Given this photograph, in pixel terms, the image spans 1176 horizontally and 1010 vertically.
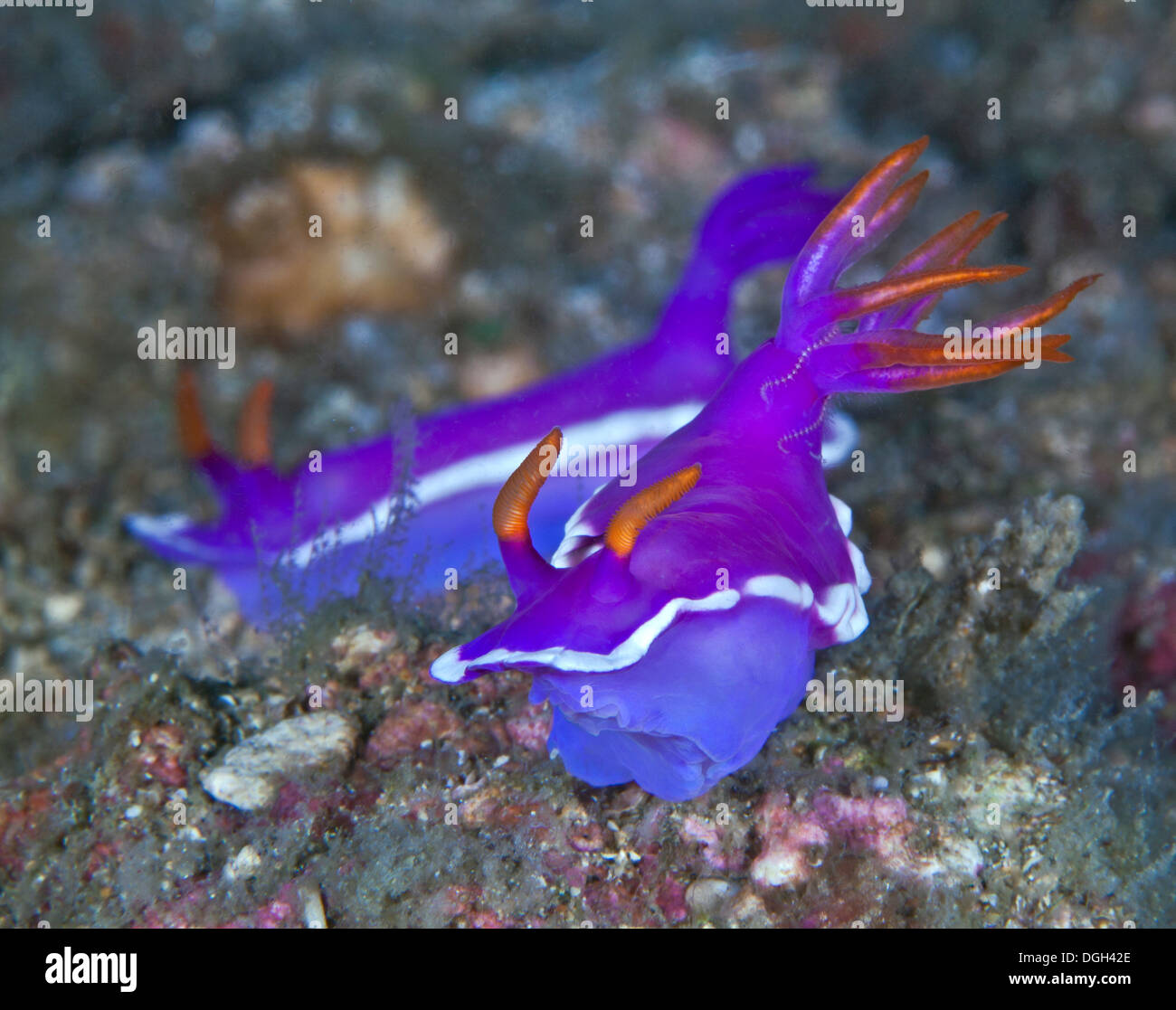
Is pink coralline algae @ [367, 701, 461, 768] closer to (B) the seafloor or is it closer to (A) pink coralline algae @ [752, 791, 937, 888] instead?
(B) the seafloor

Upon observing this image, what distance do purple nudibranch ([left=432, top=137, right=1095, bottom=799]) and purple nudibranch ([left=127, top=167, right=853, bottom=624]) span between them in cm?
75

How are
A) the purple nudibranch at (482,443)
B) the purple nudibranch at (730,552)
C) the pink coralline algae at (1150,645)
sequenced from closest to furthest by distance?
the purple nudibranch at (730,552) → the purple nudibranch at (482,443) → the pink coralline algae at (1150,645)

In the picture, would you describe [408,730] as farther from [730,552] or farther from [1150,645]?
[1150,645]

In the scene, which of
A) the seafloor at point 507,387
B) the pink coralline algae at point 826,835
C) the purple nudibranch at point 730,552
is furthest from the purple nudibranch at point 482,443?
the pink coralline algae at point 826,835

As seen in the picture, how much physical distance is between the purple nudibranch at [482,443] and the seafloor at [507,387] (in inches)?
13.2

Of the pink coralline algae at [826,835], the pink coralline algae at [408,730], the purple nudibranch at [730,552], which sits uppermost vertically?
the purple nudibranch at [730,552]

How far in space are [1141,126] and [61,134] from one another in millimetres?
6380

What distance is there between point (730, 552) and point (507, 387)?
331 centimetres

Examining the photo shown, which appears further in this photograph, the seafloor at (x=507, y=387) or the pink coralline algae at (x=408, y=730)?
the pink coralline algae at (x=408, y=730)

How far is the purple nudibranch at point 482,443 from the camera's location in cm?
283

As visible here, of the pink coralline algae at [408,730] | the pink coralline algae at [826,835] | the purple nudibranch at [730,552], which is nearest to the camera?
the purple nudibranch at [730,552]

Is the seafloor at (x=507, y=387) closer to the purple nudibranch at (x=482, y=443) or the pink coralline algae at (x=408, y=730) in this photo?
the pink coralline algae at (x=408, y=730)

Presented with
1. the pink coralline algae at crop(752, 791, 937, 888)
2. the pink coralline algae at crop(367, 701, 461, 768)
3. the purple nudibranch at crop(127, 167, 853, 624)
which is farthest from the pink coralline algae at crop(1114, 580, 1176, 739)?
the pink coralline algae at crop(367, 701, 461, 768)

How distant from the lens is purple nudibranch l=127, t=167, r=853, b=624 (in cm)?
283
